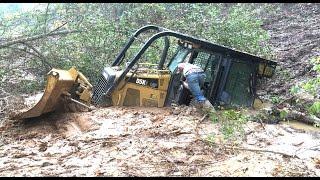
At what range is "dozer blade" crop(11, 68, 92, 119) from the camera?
25.8 feet

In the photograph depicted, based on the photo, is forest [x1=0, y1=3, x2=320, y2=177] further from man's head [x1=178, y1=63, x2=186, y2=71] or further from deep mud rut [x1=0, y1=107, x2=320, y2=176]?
man's head [x1=178, y1=63, x2=186, y2=71]

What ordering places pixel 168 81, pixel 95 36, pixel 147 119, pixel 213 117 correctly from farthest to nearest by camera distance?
1. pixel 95 36
2. pixel 168 81
3. pixel 147 119
4. pixel 213 117

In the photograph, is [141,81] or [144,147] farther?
[141,81]

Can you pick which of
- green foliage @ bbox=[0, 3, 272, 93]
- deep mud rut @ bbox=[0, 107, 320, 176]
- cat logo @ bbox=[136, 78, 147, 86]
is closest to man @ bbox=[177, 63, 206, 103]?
deep mud rut @ bbox=[0, 107, 320, 176]

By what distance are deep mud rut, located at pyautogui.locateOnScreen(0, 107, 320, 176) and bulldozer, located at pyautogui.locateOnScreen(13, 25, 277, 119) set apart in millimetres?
309

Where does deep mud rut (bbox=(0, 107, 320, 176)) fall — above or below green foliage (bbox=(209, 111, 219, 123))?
below

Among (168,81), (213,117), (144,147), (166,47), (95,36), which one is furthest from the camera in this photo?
(95,36)

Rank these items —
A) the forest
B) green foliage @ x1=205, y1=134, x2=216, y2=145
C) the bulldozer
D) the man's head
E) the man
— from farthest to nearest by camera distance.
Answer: the man's head < the man < the bulldozer < green foliage @ x1=205, y1=134, x2=216, y2=145 < the forest

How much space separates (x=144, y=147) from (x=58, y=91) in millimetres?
2188

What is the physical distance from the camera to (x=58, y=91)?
8008 millimetres

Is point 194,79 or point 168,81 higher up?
point 194,79

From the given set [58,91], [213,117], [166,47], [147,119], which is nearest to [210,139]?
[213,117]

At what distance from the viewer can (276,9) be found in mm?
20141

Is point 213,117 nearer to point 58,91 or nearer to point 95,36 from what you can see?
point 58,91
